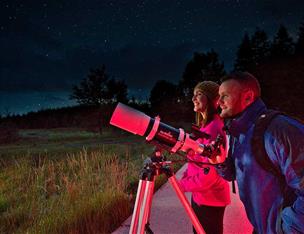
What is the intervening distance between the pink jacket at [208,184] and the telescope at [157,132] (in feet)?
2.33

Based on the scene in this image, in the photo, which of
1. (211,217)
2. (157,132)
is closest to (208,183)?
(211,217)

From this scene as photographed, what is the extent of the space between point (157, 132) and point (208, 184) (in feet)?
3.39

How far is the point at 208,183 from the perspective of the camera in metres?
2.97

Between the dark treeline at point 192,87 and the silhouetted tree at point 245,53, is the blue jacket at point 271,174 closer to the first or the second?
the dark treeline at point 192,87

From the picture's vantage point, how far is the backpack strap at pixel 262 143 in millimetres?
1766

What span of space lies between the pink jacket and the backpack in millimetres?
1141

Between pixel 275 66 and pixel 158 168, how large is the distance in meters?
Result: 37.9

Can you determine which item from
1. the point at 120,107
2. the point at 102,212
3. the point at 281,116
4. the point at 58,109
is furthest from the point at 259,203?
the point at 58,109

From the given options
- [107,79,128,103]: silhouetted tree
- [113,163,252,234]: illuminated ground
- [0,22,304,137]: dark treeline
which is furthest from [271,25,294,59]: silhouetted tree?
[113,163,252,234]: illuminated ground

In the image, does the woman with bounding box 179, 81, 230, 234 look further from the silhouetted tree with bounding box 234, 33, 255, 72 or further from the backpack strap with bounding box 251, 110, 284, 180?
the silhouetted tree with bounding box 234, 33, 255, 72

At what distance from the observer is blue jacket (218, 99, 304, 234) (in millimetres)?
1663

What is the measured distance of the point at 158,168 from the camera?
2205mm

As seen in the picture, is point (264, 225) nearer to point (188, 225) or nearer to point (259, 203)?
point (259, 203)

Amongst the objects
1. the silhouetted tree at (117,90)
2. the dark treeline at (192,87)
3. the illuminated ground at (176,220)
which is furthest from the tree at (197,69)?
the illuminated ground at (176,220)
